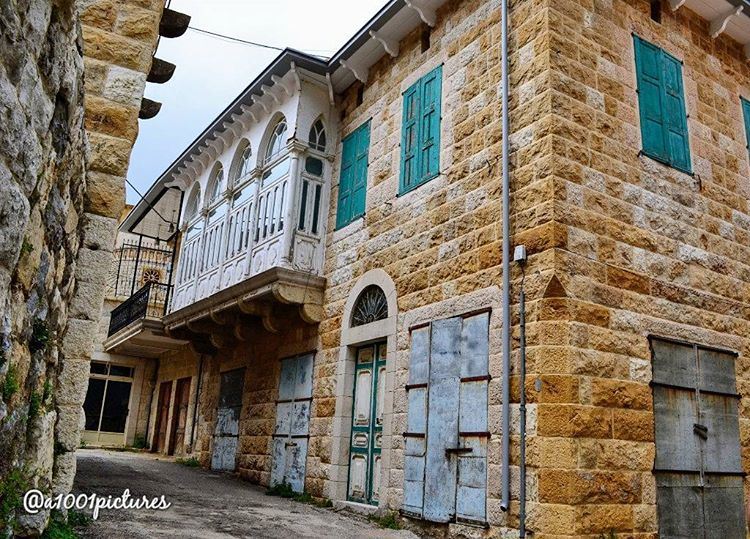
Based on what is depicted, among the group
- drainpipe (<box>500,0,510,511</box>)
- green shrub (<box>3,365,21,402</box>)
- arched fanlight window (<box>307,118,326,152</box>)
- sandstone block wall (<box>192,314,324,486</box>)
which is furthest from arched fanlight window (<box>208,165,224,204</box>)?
green shrub (<box>3,365,21,402</box>)

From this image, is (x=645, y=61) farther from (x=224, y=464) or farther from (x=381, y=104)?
(x=224, y=464)

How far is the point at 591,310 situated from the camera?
6.80 metres

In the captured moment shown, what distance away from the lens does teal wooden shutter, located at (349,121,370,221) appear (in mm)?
10148

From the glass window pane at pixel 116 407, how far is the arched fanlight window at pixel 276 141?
12348 millimetres

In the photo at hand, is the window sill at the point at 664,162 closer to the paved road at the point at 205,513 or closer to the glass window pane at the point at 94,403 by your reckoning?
the paved road at the point at 205,513

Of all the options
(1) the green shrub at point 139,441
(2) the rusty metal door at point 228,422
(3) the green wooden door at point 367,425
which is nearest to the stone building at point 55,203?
(3) the green wooden door at point 367,425

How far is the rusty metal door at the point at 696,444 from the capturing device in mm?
6934

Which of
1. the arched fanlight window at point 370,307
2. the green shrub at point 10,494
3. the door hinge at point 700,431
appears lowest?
the green shrub at point 10,494

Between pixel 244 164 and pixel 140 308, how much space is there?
6.59 metres

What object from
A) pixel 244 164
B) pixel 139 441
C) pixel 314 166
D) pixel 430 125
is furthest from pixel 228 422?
pixel 139 441

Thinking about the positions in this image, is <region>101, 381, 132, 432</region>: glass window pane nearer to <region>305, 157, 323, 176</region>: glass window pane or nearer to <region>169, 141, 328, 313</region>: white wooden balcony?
<region>169, 141, 328, 313</region>: white wooden balcony

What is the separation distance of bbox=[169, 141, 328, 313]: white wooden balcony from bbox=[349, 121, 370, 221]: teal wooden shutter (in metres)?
0.80

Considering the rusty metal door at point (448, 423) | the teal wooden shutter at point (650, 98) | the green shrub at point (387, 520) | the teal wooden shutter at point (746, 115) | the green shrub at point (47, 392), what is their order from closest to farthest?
the green shrub at point (47, 392)
the rusty metal door at point (448, 423)
the green shrub at point (387, 520)
the teal wooden shutter at point (650, 98)
the teal wooden shutter at point (746, 115)

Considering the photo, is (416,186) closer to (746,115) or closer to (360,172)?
(360,172)
